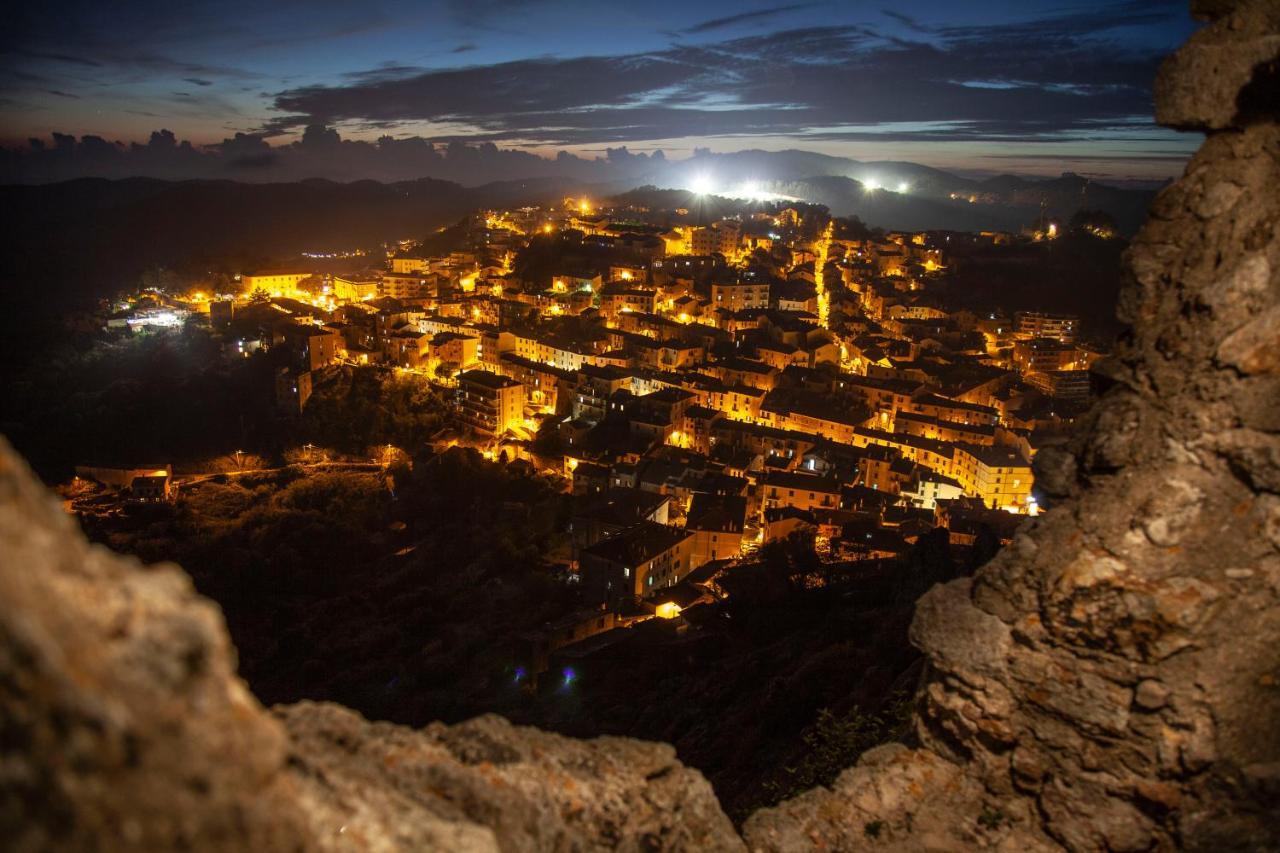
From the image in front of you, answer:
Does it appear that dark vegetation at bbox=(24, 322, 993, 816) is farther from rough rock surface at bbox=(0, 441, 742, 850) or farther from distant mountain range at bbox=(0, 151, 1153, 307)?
distant mountain range at bbox=(0, 151, 1153, 307)

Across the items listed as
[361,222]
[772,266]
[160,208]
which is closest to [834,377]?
[772,266]

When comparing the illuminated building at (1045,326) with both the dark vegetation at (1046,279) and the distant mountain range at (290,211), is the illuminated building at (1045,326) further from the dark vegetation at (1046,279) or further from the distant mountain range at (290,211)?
the distant mountain range at (290,211)

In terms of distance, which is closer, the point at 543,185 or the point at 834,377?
the point at 834,377

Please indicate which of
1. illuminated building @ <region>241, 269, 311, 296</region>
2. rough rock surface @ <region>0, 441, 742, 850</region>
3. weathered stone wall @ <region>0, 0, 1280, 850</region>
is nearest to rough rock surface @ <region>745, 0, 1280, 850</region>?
weathered stone wall @ <region>0, 0, 1280, 850</region>

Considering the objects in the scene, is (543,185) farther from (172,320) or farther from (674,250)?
(172,320)

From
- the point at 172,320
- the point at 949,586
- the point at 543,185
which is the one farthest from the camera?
the point at 543,185

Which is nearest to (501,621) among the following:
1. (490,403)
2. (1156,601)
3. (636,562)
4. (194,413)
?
(636,562)

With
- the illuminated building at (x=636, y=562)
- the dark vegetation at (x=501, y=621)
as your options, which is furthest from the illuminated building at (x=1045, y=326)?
the illuminated building at (x=636, y=562)
